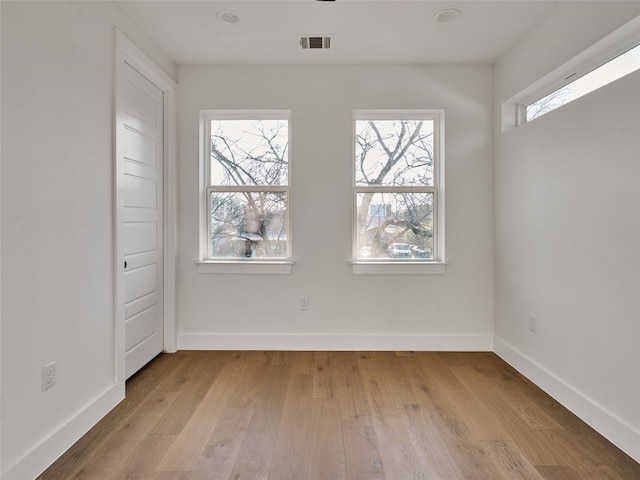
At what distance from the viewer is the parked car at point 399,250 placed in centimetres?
331

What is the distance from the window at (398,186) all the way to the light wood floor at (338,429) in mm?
1074

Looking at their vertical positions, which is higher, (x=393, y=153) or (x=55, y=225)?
(x=393, y=153)

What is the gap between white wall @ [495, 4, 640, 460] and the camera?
1.83 m

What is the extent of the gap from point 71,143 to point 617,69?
3.11 meters

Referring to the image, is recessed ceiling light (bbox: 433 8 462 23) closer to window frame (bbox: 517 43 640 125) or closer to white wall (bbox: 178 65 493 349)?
white wall (bbox: 178 65 493 349)

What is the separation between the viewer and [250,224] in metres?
3.31

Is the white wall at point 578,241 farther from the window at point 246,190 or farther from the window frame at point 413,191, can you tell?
the window at point 246,190

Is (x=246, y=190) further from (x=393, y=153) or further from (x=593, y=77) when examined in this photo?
(x=593, y=77)

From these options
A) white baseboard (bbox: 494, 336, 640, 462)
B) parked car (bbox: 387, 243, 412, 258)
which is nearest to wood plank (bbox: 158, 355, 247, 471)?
parked car (bbox: 387, 243, 412, 258)

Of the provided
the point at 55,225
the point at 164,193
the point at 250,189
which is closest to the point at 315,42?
the point at 250,189

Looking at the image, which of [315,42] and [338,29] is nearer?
[338,29]

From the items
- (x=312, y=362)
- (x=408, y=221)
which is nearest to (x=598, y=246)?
(x=408, y=221)

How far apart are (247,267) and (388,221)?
140cm

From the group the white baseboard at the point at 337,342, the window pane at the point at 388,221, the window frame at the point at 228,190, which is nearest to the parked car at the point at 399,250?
the window pane at the point at 388,221
